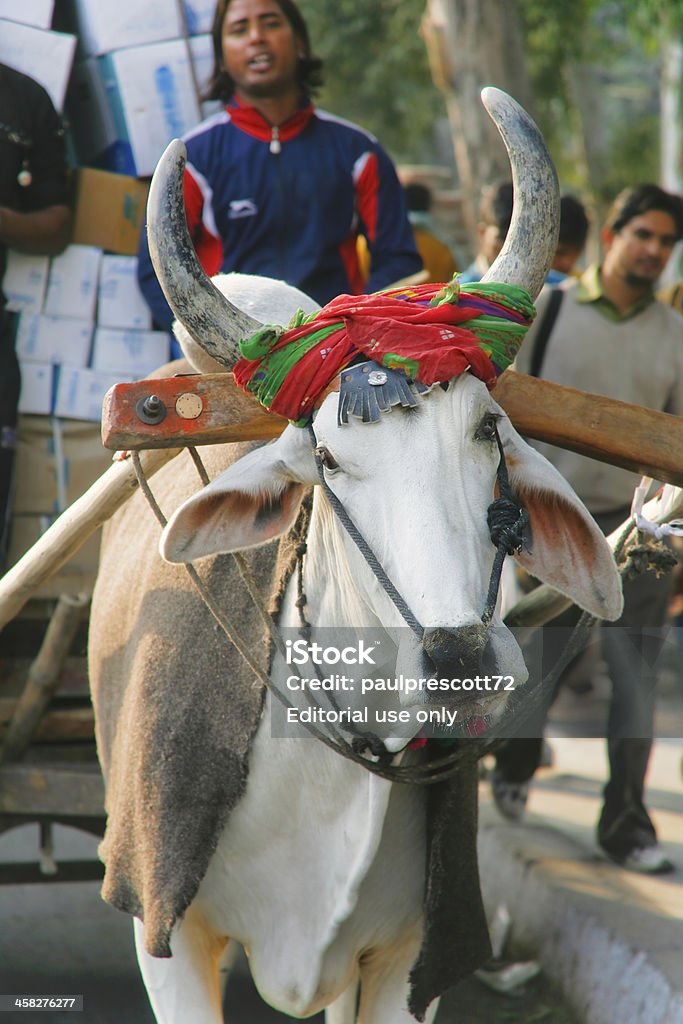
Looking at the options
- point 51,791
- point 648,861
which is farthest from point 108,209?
point 648,861

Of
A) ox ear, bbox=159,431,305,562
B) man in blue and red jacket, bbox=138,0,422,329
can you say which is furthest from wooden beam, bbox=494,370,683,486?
man in blue and red jacket, bbox=138,0,422,329

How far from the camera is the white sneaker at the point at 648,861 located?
4.56m

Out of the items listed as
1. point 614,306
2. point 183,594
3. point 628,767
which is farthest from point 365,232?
point 628,767

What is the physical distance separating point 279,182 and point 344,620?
196cm

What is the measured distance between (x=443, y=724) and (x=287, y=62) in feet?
8.41

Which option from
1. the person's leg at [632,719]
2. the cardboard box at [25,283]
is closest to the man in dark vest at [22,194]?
the cardboard box at [25,283]

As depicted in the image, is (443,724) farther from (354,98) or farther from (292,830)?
(354,98)

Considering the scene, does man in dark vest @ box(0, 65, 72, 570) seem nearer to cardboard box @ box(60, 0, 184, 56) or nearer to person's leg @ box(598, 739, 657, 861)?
cardboard box @ box(60, 0, 184, 56)

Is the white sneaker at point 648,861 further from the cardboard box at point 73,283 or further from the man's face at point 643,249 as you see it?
the cardboard box at point 73,283

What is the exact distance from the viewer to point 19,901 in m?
5.00

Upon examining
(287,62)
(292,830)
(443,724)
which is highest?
(287,62)

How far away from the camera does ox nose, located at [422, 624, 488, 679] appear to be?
81.2 inches

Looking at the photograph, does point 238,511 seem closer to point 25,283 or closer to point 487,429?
point 487,429

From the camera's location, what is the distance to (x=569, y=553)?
2521 mm
